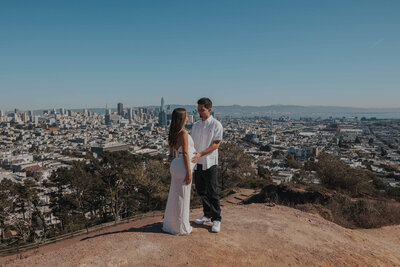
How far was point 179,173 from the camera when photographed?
2.89 m

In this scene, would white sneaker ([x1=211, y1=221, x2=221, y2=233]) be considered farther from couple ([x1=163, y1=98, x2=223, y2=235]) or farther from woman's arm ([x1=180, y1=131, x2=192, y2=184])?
woman's arm ([x1=180, y1=131, x2=192, y2=184])

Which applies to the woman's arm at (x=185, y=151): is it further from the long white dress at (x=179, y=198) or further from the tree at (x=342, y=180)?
the tree at (x=342, y=180)

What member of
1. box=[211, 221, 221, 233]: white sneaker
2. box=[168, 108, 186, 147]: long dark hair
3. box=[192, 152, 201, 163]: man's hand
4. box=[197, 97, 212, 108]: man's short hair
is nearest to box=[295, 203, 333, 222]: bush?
box=[211, 221, 221, 233]: white sneaker

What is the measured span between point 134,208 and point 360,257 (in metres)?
9.74

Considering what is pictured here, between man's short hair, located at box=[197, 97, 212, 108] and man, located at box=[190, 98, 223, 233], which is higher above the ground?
man's short hair, located at box=[197, 97, 212, 108]

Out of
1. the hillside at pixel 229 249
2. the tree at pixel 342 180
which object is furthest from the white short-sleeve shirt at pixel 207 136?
the tree at pixel 342 180

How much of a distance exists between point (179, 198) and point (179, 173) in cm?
33

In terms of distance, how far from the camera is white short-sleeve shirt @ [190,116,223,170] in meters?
3.07

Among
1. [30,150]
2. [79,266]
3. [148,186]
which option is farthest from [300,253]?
[30,150]

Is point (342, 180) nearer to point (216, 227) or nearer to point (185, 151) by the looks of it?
point (216, 227)

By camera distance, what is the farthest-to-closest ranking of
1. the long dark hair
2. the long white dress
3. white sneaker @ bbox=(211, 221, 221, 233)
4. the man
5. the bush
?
the bush → white sneaker @ bbox=(211, 221, 221, 233) → the man → the long white dress → the long dark hair

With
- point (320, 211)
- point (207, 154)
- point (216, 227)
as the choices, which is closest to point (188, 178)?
point (207, 154)

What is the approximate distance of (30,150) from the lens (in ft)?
165

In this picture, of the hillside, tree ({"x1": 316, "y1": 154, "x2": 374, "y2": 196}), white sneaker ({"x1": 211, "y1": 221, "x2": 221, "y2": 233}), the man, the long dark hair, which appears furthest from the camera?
tree ({"x1": 316, "y1": 154, "x2": 374, "y2": 196})
